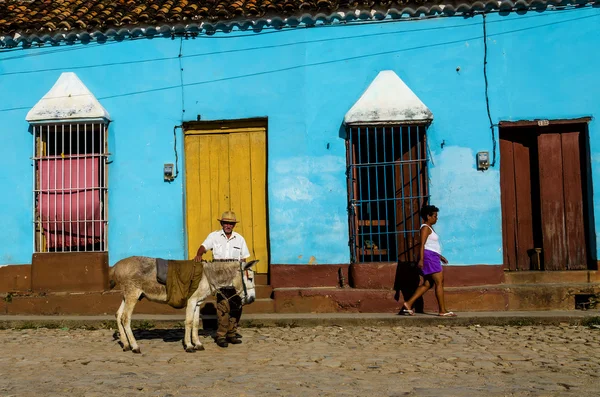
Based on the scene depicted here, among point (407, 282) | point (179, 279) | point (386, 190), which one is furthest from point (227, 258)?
point (386, 190)

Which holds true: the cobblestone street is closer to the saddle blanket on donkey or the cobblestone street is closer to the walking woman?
the walking woman

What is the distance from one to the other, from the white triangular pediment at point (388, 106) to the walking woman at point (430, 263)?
1.57 m

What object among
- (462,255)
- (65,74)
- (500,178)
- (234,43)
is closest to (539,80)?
(500,178)

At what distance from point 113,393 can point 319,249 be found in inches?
195

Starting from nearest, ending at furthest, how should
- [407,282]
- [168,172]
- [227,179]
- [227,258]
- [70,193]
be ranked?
1. [227,258]
2. [407,282]
3. [168,172]
4. [227,179]
5. [70,193]

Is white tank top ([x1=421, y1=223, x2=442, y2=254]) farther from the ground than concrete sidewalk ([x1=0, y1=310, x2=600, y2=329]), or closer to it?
farther from the ground

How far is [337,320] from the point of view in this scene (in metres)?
9.02

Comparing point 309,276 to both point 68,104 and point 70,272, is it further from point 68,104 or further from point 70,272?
point 68,104

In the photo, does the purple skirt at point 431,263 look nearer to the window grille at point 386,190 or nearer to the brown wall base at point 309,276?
the window grille at point 386,190

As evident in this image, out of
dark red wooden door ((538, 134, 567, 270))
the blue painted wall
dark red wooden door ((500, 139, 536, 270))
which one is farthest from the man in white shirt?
dark red wooden door ((538, 134, 567, 270))

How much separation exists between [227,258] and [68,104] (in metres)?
4.31

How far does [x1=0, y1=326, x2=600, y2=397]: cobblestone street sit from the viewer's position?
5.68m

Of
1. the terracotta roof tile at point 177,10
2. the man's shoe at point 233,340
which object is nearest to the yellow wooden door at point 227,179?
the terracotta roof tile at point 177,10

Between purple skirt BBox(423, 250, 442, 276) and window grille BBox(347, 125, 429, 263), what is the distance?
3.23ft
